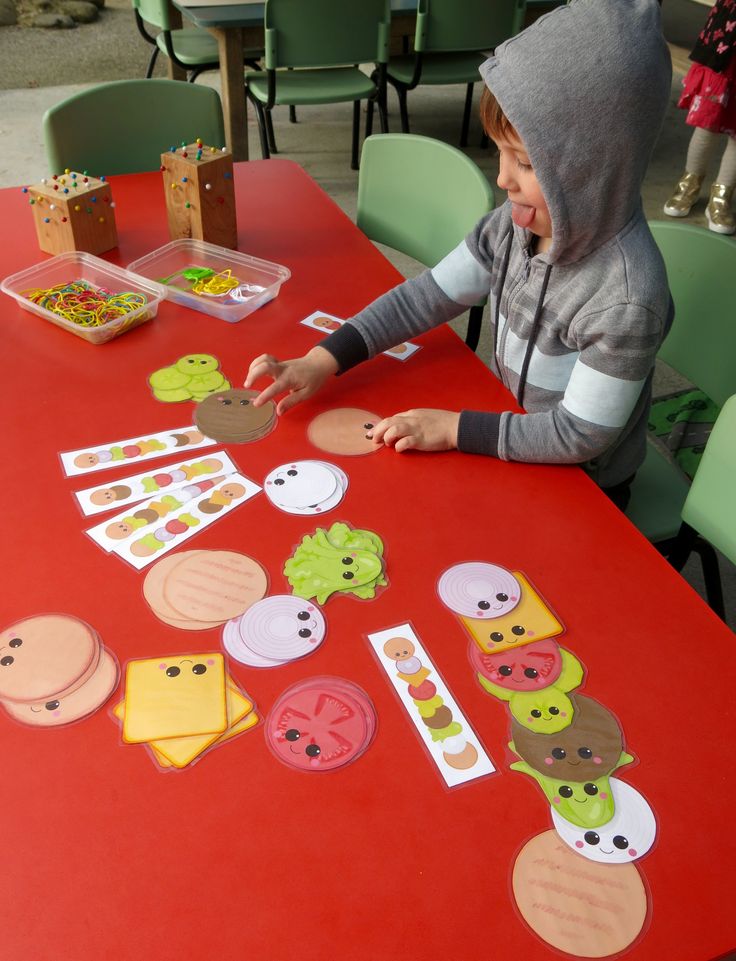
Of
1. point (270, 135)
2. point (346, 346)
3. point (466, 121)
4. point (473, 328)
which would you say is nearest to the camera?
A: point (346, 346)

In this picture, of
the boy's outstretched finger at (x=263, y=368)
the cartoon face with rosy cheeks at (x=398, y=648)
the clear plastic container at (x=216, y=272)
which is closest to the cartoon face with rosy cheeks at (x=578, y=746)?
the cartoon face with rosy cheeks at (x=398, y=648)

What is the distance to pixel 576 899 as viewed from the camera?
0.61 metres

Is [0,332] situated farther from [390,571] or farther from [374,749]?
[374,749]

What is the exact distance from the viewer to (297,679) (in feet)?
2.48

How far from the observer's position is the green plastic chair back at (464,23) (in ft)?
10.7

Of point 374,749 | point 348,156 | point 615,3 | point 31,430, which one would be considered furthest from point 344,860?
point 348,156

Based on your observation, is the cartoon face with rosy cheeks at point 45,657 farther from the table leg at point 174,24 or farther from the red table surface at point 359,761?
the table leg at point 174,24

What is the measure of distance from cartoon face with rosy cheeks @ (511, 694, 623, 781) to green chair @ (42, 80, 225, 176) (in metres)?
1.67

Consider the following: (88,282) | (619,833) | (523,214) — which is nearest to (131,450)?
(88,282)

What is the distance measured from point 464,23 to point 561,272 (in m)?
2.74

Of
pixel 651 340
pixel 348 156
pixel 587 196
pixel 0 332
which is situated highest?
pixel 587 196

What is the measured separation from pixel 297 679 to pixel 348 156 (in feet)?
11.8

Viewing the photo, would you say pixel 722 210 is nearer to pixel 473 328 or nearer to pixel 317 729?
pixel 473 328

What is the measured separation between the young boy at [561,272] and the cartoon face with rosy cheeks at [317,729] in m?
0.38
